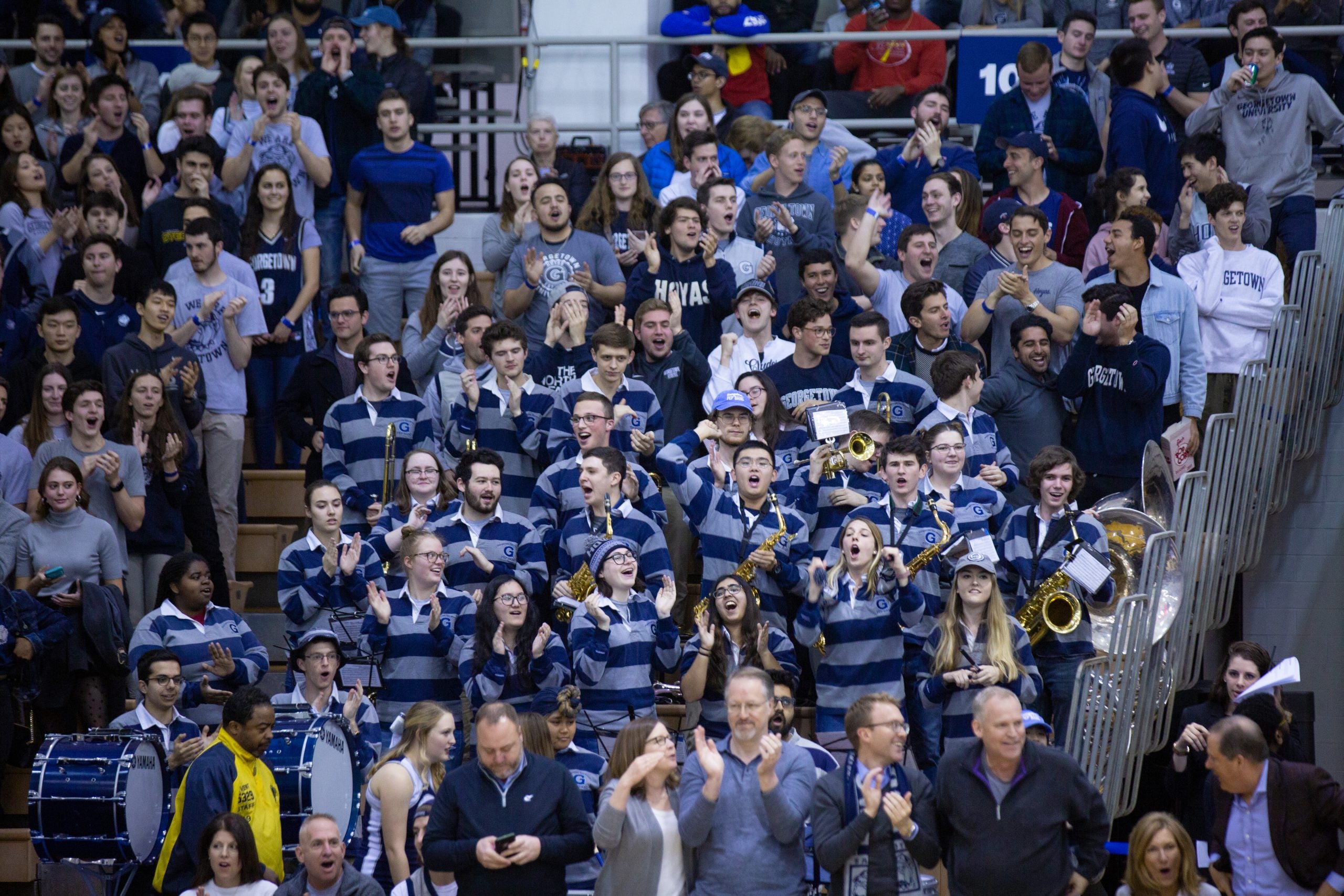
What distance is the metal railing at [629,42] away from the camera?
12164 mm

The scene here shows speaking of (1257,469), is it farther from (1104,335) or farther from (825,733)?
(825,733)

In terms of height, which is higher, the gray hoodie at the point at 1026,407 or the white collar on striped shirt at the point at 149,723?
the gray hoodie at the point at 1026,407

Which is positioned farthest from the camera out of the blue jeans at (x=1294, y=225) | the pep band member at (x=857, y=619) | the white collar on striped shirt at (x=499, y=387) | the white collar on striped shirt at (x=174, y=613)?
the blue jeans at (x=1294, y=225)

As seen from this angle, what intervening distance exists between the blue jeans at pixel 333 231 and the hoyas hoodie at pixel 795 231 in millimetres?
2873

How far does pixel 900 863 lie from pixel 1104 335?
12.1 feet

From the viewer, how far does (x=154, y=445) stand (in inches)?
373

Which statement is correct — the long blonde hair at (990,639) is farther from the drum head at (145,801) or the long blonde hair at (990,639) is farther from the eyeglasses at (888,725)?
the drum head at (145,801)

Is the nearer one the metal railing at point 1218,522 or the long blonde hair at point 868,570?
the metal railing at point 1218,522

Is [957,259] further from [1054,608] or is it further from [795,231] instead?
[1054,608]

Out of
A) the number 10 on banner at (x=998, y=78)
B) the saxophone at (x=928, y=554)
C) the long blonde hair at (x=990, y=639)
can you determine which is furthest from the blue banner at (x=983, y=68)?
the long blonde hair at (x=990, y=639)

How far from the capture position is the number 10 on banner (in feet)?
40.1

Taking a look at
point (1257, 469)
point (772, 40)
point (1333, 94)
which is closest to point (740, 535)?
point (1257, 469)

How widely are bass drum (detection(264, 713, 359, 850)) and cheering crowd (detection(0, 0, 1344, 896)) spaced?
0.31 ft

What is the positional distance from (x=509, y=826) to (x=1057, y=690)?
2857mm
